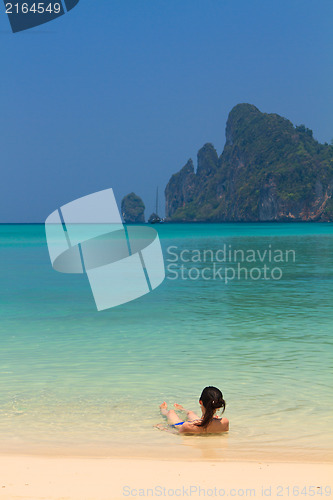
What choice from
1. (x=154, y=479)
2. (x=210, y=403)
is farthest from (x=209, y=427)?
(x=154, y=479)

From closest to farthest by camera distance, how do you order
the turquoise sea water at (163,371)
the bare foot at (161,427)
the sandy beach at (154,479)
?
the sandy beach at (154,479) < the turquoise sea water at (163,371) < the bare foot at (161,427)

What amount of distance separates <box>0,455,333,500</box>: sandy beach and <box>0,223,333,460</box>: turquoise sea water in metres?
0.56

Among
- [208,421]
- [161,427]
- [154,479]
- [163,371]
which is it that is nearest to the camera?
[154,479]

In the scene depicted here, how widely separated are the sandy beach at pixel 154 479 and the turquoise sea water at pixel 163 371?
0.56 m

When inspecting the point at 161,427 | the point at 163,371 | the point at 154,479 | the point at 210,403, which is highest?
the point at 154,479

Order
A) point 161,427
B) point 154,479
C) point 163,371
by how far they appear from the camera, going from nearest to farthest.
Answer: point 154,479 < point 161,427 < point 163,371

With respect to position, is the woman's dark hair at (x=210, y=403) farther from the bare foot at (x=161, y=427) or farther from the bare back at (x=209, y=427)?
the bare foot at (x=161, y=427)

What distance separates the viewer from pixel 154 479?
4914mm

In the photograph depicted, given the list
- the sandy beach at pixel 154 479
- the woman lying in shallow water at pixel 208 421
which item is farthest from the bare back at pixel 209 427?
the sandy beach at pixel 154 479

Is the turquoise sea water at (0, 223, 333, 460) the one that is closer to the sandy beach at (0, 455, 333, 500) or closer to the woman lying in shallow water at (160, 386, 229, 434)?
the woman lying in shallow water at (160, 386, 229, 434)

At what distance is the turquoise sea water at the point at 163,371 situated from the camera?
6352 mm

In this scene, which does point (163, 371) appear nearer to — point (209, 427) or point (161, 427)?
point (161, 427)

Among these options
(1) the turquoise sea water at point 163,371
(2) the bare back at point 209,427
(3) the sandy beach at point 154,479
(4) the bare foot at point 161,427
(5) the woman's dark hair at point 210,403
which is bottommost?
(1) the turquoise sea water at point 163,371

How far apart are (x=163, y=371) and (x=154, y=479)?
15.3 ft
